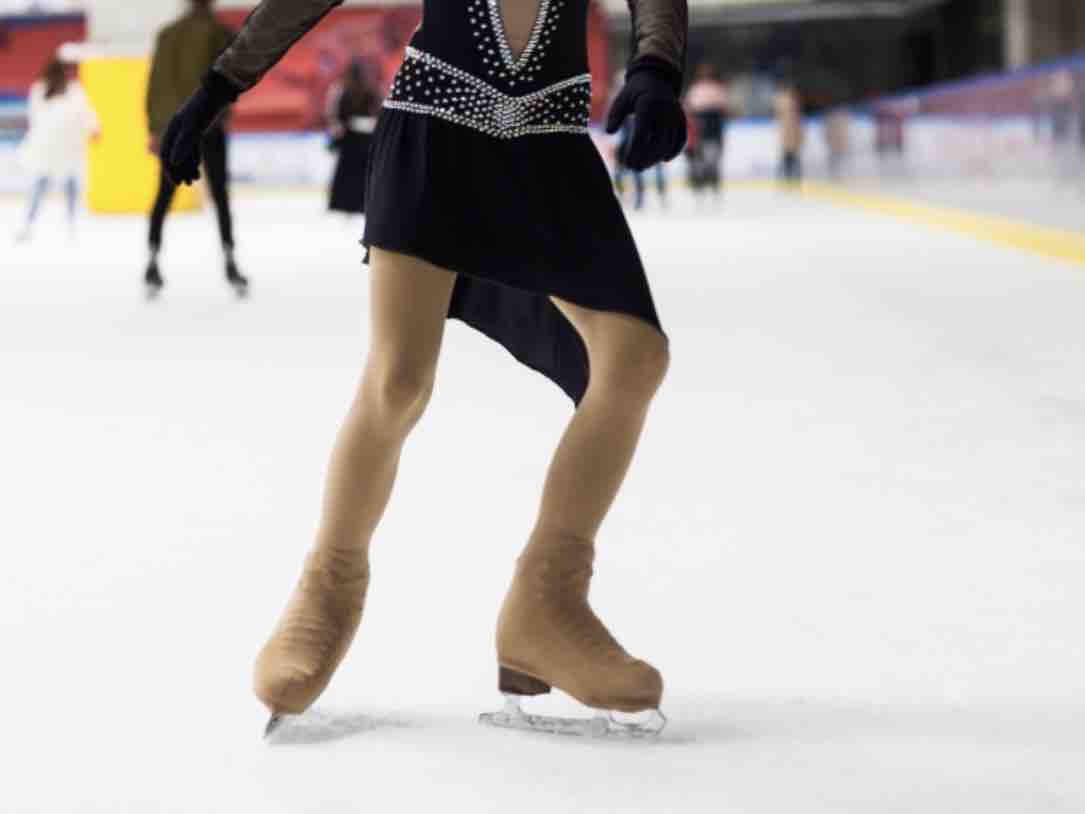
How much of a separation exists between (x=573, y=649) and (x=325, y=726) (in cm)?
31

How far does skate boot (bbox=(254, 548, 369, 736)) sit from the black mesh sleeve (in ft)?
1.91

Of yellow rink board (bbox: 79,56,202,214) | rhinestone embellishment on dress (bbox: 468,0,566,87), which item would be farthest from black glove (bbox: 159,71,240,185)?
yellow rink board (bbox: 79,56,202,214)

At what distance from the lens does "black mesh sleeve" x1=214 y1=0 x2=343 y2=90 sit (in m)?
2.23

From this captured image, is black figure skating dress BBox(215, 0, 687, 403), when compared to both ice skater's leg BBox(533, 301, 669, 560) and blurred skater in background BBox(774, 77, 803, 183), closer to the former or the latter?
ice skater's leg BBox(533, 301, 669, 560)

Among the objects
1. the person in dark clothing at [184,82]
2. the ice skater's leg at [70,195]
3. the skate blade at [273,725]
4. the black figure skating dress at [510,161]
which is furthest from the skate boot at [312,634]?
the ice skater's leg at [70,195]

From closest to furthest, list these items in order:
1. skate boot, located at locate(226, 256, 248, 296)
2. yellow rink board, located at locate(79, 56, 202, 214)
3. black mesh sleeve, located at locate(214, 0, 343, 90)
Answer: black mesh sleeve, located at locate(214, 0, 343, 90) < skate boot, located at locate(226, 256, 248, 296) < yellow rink board, located at locate(79, 56, 202, 214)

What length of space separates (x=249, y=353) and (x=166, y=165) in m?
4.03

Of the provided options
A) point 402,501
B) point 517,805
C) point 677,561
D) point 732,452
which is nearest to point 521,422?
point 732,452

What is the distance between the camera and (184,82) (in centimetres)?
842

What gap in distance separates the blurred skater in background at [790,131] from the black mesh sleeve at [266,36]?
19.6m

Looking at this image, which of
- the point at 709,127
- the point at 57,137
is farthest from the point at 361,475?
the point at 709,127

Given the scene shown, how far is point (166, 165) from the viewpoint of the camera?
2285 millimetres

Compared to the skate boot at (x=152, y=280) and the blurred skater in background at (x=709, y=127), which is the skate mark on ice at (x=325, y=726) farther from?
the blurred skater in background at (x=709, y=127)

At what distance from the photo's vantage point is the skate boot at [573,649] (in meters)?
2.14
